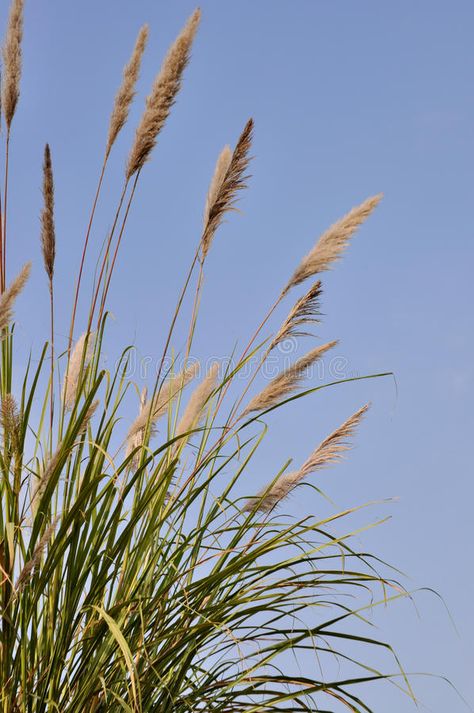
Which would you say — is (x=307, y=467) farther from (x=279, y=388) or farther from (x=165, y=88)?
(x=165, y=88)

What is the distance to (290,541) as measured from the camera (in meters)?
2.04

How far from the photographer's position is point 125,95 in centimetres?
246

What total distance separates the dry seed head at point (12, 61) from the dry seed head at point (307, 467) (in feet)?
4.43

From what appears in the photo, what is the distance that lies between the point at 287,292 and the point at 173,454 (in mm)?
540

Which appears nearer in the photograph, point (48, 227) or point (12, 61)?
point (48, 227)

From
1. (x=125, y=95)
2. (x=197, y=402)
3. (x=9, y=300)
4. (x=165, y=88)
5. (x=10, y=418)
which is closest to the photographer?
(x=10, y=418)

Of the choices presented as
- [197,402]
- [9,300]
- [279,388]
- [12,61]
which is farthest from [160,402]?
[12,61]

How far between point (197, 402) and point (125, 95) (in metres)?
0.99

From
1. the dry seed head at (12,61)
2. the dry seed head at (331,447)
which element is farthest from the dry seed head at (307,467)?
the dry seed head at (12,61)

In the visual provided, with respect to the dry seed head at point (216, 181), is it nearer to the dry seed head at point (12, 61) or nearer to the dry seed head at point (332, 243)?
the dry seed head at point (332, 243)

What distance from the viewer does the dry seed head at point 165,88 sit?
2291mm

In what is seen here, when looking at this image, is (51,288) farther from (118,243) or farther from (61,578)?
(61,578)

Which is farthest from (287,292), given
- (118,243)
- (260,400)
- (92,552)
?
(92,552)

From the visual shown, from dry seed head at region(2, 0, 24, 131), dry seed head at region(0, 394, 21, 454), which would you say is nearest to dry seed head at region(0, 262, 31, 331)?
dry seed head at region(0, 394, 21, 454)
